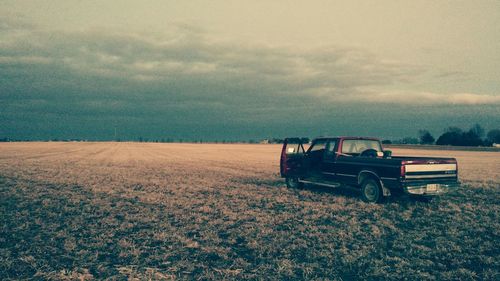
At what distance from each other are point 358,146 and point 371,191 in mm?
2077

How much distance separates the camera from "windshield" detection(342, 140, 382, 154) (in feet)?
43.8

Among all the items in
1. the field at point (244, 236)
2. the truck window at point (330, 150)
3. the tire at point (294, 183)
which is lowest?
the field at point (244, 236)

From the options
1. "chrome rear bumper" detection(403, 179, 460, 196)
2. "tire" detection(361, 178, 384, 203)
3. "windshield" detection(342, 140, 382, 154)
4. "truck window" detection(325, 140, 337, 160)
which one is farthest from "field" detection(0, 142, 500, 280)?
"windshield" detection(342, 140, 382, 154)

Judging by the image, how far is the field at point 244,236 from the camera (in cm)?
593

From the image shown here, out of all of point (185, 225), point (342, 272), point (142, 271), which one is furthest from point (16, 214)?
point (342, 272)

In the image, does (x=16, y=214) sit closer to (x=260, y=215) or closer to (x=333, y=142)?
(x=260, y=215)

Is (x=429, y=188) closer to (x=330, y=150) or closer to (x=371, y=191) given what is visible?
(x=371, y=191)

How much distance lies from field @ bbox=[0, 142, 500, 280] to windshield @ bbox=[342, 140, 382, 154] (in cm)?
159

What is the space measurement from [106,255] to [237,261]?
2.28 metres

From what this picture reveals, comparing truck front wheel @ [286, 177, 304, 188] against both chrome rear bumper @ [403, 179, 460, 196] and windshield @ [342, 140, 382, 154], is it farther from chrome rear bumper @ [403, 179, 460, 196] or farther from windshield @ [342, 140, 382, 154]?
chrome rear bumper @ [403, 179, 460, 196]

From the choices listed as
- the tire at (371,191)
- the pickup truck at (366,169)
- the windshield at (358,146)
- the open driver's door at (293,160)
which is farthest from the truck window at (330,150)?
the tire at (371,191)

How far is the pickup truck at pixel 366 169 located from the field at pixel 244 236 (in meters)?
0.60

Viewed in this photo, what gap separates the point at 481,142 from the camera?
327 ft

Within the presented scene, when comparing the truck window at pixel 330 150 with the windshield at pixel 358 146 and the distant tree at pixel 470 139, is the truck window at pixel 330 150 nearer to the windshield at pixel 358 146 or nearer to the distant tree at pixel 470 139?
→ the windshield at pixel 358 146
